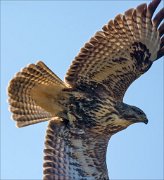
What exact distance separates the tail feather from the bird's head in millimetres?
1244

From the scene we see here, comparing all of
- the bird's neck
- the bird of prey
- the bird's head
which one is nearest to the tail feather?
the bird of prey

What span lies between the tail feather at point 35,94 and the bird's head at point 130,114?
1.24m

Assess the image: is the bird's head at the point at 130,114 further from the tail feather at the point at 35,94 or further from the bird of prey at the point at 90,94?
the tail feather at the point at 35,94

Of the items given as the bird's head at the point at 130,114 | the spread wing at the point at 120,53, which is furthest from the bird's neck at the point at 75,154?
the spread wing at the point at 120,53

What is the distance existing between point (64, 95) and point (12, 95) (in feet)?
3.70

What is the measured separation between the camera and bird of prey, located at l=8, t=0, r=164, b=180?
61.3 feet

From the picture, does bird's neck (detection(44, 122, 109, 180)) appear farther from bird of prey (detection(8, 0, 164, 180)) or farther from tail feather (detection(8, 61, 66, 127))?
tail feather (detection(8, 61, 66, 127))

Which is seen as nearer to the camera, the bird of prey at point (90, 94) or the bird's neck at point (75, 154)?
the bird of prey at point (90, 94)

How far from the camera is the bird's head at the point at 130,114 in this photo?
19.1 m

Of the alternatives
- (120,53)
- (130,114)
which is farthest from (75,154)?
(120,53)

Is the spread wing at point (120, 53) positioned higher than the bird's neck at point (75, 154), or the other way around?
the spread wing at point (120, 53)

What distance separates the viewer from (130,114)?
62.7 feet

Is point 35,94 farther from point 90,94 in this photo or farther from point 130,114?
point 130,114

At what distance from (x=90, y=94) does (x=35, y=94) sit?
3.71ft
